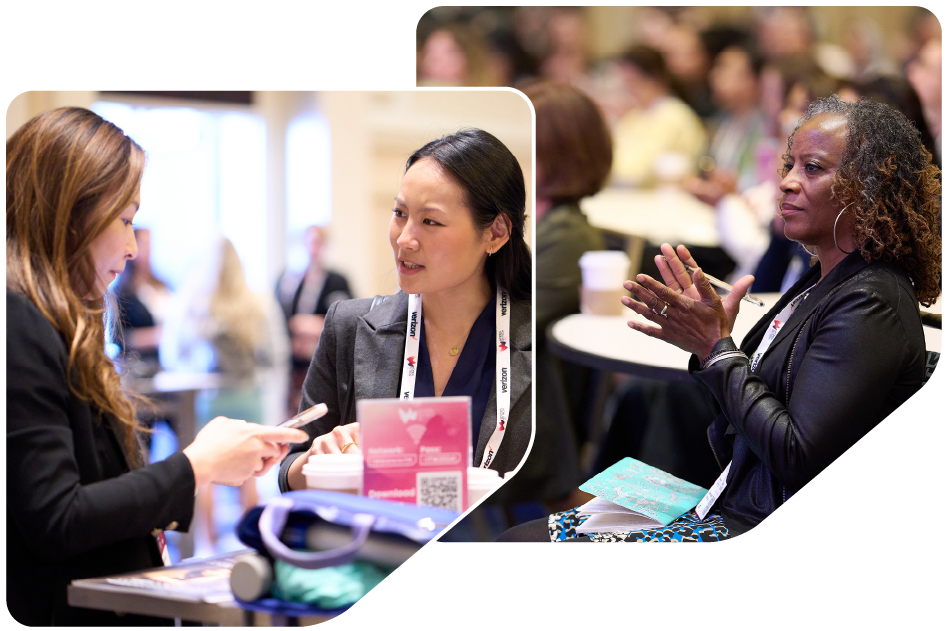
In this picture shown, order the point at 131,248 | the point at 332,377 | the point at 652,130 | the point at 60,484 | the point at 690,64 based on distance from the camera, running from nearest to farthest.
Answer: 1. the point at 60,484
2. the point at 131,248
3. the point at 332,377
4. the point at 690,64
5. the point at 652,130

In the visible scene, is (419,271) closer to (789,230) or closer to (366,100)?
(366,100)

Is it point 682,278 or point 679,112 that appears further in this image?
point 679,112

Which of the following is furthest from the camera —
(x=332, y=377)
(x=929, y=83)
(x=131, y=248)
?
(x=929, y=83)

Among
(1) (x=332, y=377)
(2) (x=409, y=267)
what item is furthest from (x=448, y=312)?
(1) (x=332, y=377)

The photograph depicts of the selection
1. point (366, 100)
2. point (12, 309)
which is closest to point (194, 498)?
point (12, 309)

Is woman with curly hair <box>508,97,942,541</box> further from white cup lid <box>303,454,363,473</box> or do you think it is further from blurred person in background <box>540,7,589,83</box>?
blurred person in background <box>540,7,589,83</box>

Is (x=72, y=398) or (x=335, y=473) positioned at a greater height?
(x=72, y=398)

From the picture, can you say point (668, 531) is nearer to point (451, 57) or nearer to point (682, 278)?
point (682, 278)

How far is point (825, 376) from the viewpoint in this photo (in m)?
1.45

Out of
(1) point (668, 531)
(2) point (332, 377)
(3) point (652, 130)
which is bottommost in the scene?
(1) point (668, 531)

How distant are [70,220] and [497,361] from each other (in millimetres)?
741

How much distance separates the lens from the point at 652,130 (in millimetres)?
4035

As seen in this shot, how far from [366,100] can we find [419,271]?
312mm

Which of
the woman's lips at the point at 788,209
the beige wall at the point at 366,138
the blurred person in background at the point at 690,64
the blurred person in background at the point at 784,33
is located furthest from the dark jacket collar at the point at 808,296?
the blurred person in background at the point at 690,64
